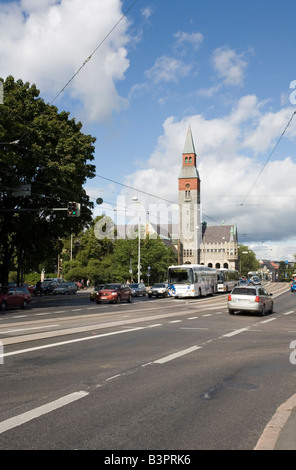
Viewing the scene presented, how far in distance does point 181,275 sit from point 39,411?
33.2 metres

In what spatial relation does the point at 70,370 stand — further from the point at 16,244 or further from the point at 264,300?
the point at 16,244

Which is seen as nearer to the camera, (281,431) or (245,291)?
(281,431)

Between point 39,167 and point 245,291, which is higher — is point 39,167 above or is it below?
above

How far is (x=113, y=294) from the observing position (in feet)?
106

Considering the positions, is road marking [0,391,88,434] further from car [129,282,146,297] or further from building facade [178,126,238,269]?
building facade [178,126,238,269]

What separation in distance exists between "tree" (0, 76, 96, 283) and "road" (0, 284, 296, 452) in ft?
57.5

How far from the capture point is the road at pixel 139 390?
4766 mm

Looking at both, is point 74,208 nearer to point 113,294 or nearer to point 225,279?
point 113,294

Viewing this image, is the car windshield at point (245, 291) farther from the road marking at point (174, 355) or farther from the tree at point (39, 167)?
the tree at point (39, 167)

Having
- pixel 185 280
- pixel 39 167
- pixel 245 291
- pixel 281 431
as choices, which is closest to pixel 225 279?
pixel 185 280

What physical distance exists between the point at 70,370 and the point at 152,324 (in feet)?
29.5

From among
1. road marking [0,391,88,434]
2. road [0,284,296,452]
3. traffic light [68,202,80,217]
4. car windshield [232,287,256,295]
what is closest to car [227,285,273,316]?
car windshield [232,287,256,295]

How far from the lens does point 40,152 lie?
1153 inches
